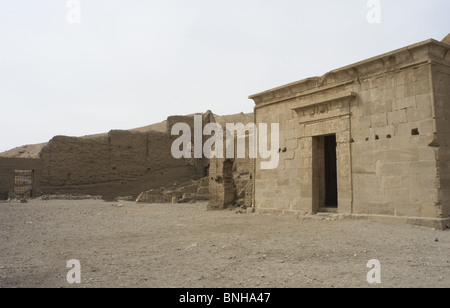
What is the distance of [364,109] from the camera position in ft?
26.8

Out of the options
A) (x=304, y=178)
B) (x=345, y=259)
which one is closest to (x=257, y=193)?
(x=304, y=178)

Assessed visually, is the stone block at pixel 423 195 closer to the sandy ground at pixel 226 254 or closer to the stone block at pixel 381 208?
the stone block at pixel 381 208

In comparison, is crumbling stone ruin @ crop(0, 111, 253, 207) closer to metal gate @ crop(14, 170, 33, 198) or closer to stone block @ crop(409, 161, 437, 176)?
metal gate @ crop(14, 170, 33, 198)

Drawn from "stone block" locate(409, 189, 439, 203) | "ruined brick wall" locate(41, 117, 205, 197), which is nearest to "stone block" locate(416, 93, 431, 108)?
"stone block" locate(409, 189, 439, 203)

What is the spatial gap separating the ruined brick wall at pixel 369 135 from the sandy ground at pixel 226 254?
78cm

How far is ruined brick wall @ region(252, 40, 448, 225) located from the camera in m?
7.01

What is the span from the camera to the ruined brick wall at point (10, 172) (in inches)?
742

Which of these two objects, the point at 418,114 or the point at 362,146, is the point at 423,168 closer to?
the point at 418,114

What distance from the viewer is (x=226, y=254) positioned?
4762 millimetres

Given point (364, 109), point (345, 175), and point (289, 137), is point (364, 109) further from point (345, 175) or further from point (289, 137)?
point (289, 137)

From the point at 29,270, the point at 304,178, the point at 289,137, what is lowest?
the point at 29,270

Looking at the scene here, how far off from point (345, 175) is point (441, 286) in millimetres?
5252

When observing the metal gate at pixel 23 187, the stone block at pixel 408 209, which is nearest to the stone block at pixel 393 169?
the stone block at pixel 408 209

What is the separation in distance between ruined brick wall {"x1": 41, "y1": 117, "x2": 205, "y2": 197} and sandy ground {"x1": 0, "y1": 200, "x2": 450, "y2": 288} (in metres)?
13.5
